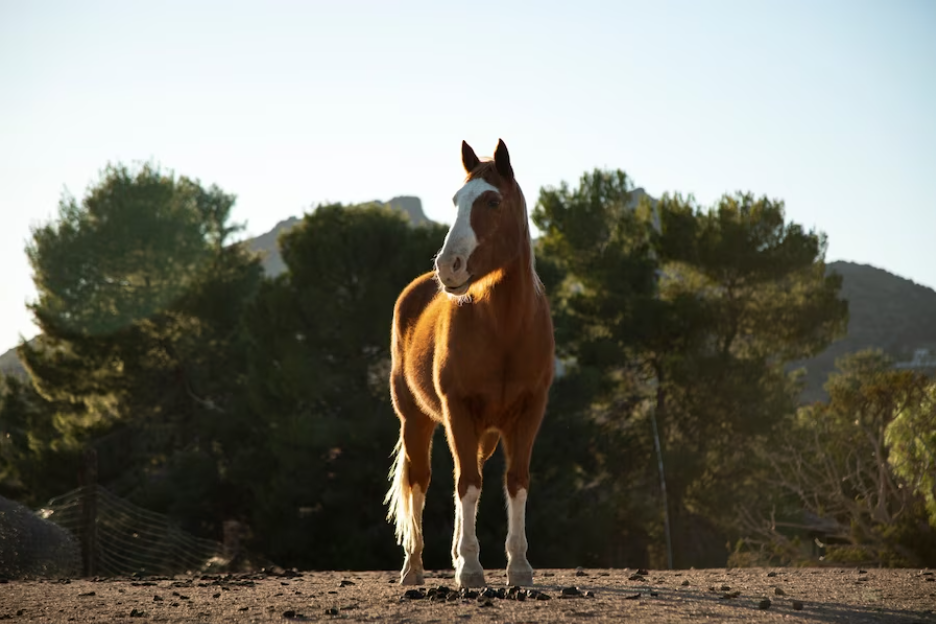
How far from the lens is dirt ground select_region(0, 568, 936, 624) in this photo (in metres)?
4.90

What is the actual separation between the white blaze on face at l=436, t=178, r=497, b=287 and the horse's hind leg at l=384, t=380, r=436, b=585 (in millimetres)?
2110

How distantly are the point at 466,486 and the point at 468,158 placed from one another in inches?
80.7

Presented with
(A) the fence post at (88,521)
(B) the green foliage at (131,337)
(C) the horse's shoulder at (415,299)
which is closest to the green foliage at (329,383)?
(B) the green foliage at (131,337)

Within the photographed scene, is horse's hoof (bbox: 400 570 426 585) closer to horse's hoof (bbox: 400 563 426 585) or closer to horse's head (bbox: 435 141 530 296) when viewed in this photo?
horse's hoof (bbox: 400 563 426 585)

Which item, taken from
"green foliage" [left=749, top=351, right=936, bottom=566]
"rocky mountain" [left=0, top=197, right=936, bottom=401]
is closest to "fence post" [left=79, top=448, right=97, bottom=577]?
"green foliage" [left=749, top=351, right=936, bottom=566]

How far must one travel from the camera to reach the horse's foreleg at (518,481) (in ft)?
20.2

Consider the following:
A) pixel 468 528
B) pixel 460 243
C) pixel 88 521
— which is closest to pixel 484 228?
pixel 460 243

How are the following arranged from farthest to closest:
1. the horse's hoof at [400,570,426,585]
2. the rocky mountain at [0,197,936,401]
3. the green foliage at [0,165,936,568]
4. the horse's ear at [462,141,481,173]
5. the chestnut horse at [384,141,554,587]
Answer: the rocky mountain at [0,197,936,401]
the green foliage at [0,165,936,568]
the horse's hoof at [400,570,426,585]
the horse's ear at [462,141,481,173]
the chestnut horse at [384,141,554,587]

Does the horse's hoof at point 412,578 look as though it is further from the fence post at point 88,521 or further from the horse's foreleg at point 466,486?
the fence post at point 88,521

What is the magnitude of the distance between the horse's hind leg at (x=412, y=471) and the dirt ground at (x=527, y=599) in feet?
1.34

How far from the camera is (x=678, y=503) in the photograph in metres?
27.1

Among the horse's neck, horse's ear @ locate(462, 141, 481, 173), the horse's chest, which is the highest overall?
horse's ear @ locate(462, 141, 481, 173)

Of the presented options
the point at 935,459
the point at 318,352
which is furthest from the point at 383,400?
the point at 935,459

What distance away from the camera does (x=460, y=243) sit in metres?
5.60
